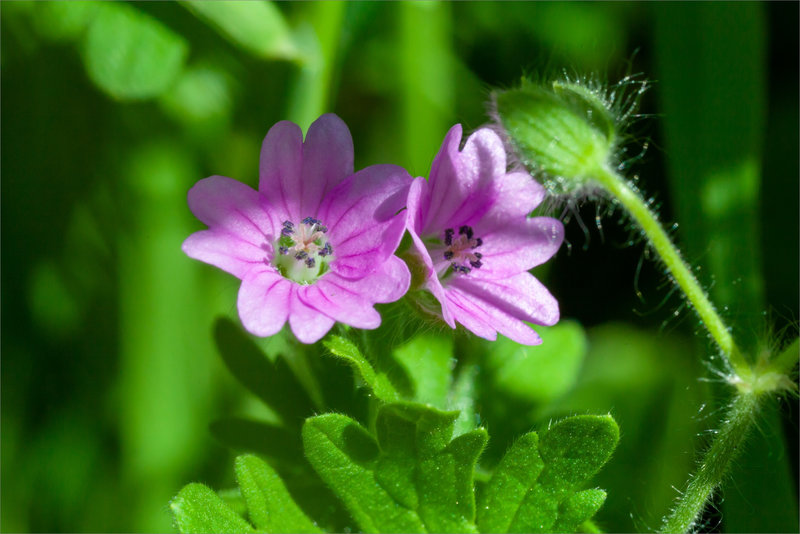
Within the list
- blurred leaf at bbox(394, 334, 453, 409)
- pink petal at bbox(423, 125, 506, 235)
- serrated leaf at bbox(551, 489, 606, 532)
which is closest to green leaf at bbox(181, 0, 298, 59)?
pink petal at bbox(423, 125, 506, 235)

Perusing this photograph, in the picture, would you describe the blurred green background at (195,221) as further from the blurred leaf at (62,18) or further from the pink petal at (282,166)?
the pink petal at (282,166)

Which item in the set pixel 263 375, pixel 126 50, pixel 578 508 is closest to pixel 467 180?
pixel 263 375

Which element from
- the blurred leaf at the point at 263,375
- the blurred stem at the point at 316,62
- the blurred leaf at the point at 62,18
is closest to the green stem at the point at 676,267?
the blurred leaf at the point at 263,375

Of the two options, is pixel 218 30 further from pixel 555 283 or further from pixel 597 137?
pixel 555 283

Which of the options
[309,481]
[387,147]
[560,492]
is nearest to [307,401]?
[309,481]

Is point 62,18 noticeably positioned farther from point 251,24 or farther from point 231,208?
point 231,208

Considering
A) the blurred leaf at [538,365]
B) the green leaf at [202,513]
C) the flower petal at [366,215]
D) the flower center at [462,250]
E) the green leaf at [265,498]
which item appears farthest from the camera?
the blurred leaf at [538,365]

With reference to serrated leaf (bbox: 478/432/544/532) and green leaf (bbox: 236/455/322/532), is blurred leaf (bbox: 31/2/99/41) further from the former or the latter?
serrated leaf (bbox: 478/432/544/532)
